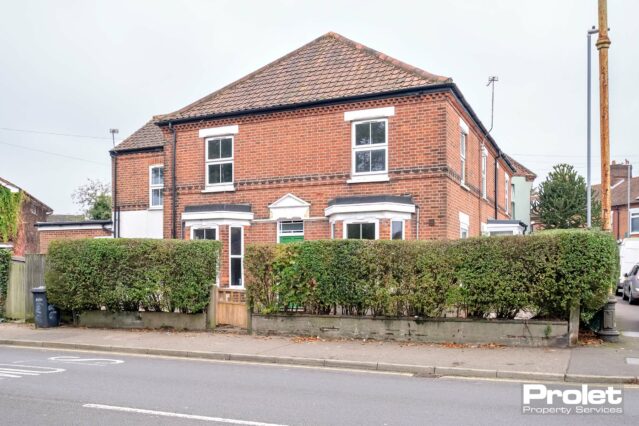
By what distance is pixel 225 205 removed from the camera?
18891 mm

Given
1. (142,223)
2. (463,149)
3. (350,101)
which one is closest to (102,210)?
(142,223)

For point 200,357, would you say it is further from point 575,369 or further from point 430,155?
point 430,155

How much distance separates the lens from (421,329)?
11961 millimetres

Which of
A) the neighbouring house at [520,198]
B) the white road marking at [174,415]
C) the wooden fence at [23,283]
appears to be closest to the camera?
the white road marking at [174,415]

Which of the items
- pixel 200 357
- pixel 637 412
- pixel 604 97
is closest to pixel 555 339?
pixel 637 412

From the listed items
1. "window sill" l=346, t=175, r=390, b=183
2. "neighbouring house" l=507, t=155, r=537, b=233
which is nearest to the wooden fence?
"window sill" l=346, t=175, r=390, b=183

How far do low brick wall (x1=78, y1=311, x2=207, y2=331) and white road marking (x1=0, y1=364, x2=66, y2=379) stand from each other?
415 centimetres

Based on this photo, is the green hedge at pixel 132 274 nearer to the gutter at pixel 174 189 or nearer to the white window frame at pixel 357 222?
the white window frame at pixel 357 222

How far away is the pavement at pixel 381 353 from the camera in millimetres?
9195

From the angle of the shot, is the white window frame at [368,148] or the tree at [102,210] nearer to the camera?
the white window frame at [368,148]

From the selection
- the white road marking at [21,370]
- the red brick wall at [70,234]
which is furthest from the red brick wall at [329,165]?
the white road marking at [21,370]

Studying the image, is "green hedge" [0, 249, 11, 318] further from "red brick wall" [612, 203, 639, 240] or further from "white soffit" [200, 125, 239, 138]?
"red brick wall" [612, 203, 639, 240]

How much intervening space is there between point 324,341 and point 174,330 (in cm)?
386

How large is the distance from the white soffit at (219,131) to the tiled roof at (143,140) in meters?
5.62
